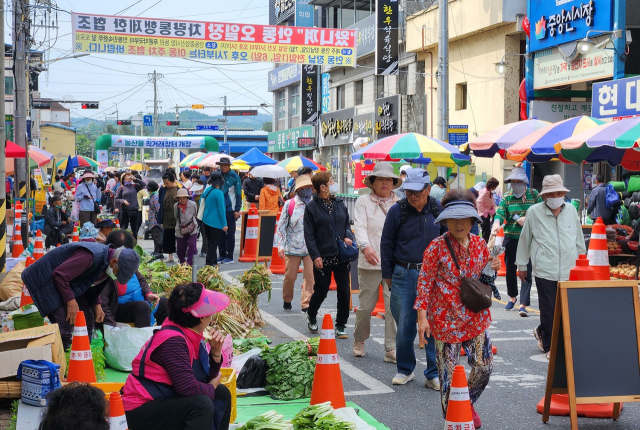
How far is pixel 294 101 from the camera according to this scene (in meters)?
54.1

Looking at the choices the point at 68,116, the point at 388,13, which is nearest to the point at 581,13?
the point at 388,13

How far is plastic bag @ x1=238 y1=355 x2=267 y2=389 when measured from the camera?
6668 mm

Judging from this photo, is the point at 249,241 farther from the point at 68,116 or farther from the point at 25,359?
the point at 68,116

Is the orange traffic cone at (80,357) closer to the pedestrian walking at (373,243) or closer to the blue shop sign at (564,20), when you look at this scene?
the pedestrian walking at (373,243)

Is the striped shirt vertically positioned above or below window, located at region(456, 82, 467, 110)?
below

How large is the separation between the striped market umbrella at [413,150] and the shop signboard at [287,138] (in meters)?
30.1

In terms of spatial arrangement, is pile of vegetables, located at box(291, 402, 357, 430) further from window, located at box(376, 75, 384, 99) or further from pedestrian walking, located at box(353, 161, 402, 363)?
window, located at box(376, 75, 384, 99)

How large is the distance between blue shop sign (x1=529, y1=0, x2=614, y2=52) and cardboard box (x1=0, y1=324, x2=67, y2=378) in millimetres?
16677

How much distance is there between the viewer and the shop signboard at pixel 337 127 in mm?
39031

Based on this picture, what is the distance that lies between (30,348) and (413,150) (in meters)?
11.3

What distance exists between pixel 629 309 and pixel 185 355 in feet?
11.1

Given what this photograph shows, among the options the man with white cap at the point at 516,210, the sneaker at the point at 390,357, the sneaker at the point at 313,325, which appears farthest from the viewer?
the man with white cap at the point at 516,210

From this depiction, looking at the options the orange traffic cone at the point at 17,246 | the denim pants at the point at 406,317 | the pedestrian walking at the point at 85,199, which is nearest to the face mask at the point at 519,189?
the denim pants at the point at 406,317

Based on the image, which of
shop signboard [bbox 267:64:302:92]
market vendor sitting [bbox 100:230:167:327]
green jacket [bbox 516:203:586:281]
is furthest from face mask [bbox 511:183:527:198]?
shop signboard [bbox 267:64:302:92]
